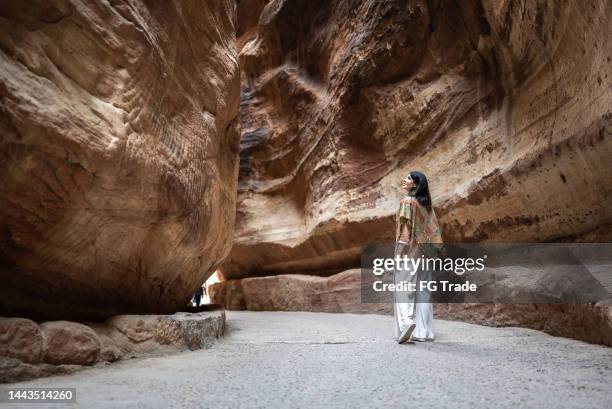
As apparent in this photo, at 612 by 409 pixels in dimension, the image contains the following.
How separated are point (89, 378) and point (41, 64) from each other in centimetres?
192

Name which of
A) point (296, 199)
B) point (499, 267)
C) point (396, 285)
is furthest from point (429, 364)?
point (296, 199)

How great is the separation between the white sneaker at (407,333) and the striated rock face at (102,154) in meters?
2.19

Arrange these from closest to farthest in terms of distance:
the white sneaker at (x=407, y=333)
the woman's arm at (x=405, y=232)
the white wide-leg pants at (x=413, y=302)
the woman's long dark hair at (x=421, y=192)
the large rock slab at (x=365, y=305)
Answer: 1. the large rock slab at (x=365, y=305)
2. the white sneaker at (x=407, y=333)
3. the white wide-leg pants at (x=413, y=302)
4. the woman's arm at (x=405, y=232)
5. the woman's long dark hair at (x=421, y=192)

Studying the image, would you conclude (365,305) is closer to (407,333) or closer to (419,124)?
(419,124)

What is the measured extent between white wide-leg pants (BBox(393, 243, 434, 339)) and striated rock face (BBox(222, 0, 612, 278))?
170 cm

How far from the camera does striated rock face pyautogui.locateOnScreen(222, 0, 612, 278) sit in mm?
4387

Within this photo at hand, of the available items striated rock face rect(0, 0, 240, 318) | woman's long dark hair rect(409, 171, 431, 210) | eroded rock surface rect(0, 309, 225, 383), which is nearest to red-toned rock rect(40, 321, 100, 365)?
eroded rock surface rect(0, 309, 225, 383)

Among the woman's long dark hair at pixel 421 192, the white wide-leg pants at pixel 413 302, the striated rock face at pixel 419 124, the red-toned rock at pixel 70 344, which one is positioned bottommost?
the red-toned rock at pixel 70 344

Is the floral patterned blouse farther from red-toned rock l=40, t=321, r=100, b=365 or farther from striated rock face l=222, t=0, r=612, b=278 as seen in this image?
red-toned rock l=40, t=321, r=100, b=365

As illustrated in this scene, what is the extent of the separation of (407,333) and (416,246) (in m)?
0.89

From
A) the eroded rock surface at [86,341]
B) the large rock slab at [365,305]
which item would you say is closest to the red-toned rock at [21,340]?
the eroded rock surface at [86,341]

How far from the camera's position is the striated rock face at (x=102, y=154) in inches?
102

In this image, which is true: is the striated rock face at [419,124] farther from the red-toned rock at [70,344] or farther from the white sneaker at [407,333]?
the red-toned rock at [70,344]

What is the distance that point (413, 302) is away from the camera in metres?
4.26
